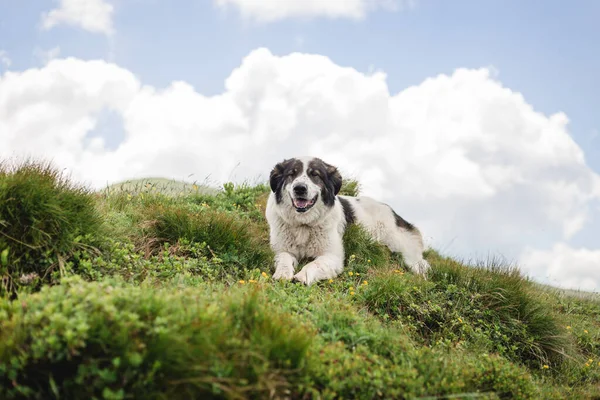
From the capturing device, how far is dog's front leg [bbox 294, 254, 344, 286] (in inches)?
270

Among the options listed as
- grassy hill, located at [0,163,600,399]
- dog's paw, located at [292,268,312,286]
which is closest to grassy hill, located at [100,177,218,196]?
grassy hill, located at [0,163,600,399]

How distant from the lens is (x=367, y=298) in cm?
641

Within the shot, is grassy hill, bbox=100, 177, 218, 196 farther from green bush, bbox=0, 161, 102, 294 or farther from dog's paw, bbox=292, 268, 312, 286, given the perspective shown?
dog's paw, bbox=292, 268, 312, 286

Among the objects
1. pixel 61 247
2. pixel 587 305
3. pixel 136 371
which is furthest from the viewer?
pixel 587 305

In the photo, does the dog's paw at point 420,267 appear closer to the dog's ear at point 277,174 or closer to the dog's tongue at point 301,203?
the dog's tongue at point 301,203

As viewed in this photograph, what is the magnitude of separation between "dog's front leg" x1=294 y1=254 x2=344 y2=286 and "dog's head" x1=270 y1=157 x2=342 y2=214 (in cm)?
75

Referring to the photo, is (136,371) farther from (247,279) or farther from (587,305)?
(587,305)

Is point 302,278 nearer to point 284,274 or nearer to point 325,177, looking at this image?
point 284,274

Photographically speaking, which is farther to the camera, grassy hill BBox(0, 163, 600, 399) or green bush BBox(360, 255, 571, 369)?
green bush BBox(360, 255, 571, 369)

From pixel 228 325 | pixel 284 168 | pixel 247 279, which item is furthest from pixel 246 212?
pixel 228 325

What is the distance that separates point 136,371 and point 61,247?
104 inches

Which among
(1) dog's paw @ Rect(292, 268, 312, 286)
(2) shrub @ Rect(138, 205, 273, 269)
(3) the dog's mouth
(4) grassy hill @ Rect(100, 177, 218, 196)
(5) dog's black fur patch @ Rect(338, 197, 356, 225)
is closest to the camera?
(1) dog's paw @ Rect(292, 268, 312, 286)

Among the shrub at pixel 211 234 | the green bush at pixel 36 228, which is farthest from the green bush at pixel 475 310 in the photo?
the green bush at pixel 36 228

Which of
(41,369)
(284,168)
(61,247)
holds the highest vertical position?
(284,168)
